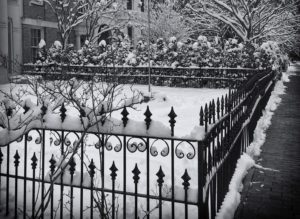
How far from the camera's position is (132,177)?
3.38 metres

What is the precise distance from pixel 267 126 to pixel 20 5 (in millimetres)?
16376

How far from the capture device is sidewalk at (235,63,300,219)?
4.06 m

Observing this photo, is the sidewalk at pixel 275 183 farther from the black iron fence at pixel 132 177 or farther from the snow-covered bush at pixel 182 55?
the snow-covered bush at pixel 182 55

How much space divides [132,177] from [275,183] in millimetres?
2488

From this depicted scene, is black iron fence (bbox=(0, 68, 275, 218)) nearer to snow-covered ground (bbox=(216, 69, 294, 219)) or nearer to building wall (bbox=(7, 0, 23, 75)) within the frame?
snow-covered ground (bbox=(216, 69, 294, 219))

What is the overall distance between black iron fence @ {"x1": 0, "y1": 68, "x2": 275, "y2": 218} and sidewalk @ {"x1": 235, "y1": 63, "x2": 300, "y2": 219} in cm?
33

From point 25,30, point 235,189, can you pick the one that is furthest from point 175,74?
point 235,189

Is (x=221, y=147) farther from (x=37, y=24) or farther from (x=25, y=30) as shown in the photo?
(x=37, y=24)

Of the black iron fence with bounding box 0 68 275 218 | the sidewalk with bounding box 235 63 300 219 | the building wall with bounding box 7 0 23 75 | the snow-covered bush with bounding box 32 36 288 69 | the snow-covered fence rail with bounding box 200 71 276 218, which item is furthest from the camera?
the building wall with bounding box 7 0 23 75

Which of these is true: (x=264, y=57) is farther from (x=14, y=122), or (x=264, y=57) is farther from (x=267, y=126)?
(x=14, y=122)

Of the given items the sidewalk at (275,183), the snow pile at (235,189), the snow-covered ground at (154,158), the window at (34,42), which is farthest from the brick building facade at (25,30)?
the snow pile at (235,189)

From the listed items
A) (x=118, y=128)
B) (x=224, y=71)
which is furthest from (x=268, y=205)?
(x=224, y=71)

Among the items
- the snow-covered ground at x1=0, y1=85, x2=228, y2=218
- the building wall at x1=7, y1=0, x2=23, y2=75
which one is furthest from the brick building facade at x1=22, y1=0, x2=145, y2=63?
the snow-covered ground at x1=0, y1=85, x2=228, y2=218

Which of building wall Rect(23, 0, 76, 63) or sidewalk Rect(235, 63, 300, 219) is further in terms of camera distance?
building wall Rect(23, 0, 76, 63)
